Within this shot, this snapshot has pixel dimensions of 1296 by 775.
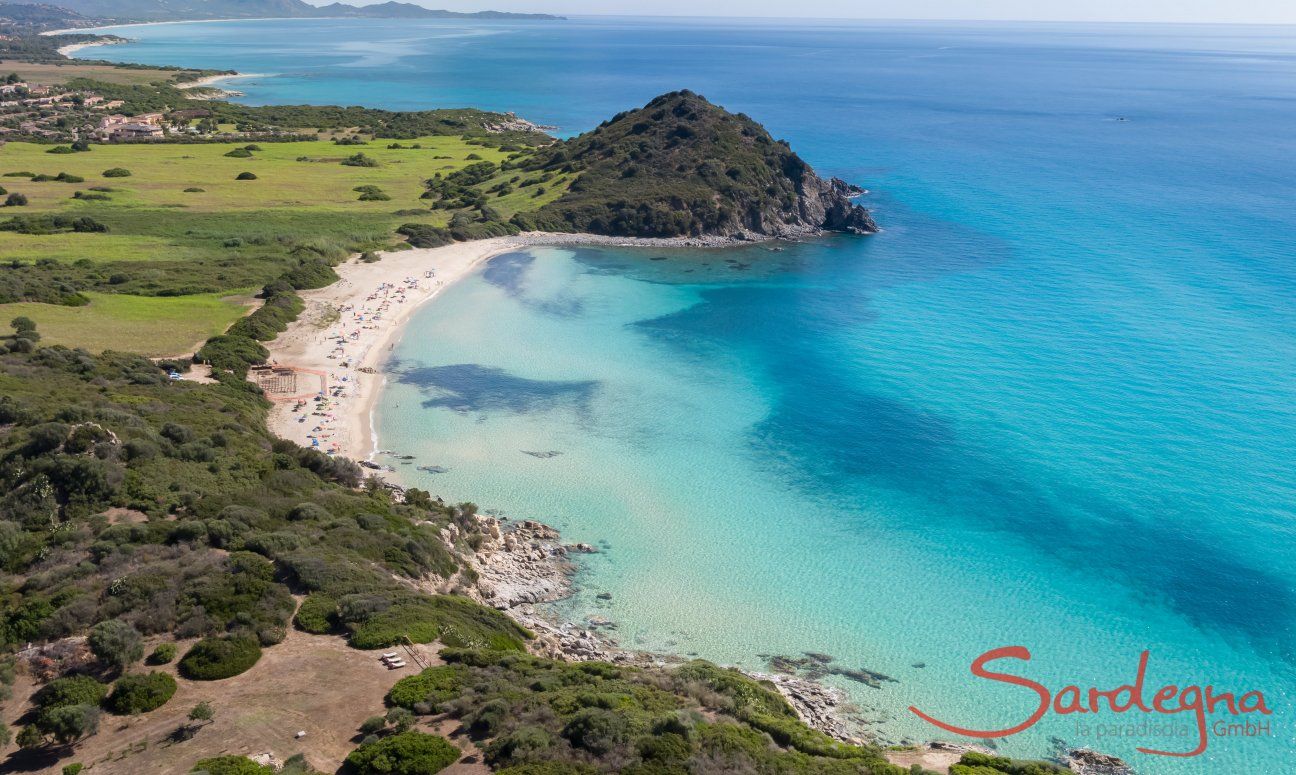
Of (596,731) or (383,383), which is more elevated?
(596,731)

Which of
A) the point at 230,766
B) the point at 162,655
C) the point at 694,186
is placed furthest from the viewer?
the point at 694,186

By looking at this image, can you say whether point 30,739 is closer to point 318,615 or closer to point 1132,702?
point 318,615

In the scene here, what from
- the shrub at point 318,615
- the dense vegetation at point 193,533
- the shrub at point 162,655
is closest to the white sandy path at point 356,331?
the dense vegetation at point 193,533

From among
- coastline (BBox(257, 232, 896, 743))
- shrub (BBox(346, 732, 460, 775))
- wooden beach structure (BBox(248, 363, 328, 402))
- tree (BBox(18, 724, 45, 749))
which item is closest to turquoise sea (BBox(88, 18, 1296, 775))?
coastline (BBox(257, 232, 896, 743))

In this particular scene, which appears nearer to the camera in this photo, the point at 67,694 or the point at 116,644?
the point at 67,694

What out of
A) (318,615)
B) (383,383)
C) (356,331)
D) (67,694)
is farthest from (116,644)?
(356,331)

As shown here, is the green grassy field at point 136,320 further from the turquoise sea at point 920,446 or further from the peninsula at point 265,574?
the turquoise sea at point 920,446

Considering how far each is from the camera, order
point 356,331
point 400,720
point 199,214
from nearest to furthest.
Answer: point 400,720, point 356,331, point 199,214

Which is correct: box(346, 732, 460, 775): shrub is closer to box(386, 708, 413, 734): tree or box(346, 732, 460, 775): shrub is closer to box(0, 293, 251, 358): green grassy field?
box(386, 708, 413, 734): tree

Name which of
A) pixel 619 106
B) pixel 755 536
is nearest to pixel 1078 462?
pixel 755 536
